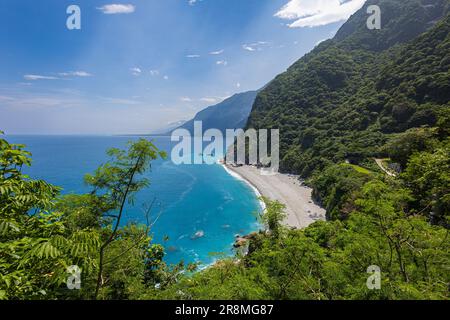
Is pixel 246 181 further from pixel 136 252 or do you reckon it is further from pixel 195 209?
pixel 136 252

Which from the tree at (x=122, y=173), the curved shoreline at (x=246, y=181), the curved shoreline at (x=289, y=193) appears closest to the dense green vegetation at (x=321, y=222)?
the tree at (x=122, y=173)

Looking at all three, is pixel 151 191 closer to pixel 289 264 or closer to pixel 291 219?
pixel 291 219
